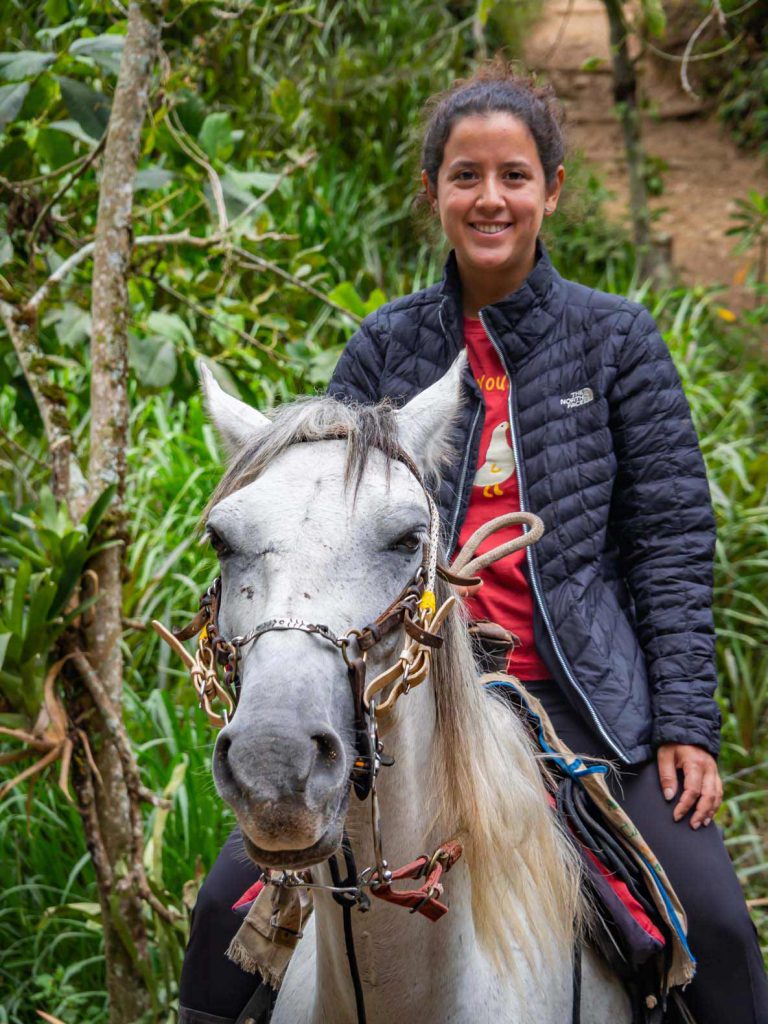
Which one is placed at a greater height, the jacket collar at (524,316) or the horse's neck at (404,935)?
the jacket collar at (524,316)

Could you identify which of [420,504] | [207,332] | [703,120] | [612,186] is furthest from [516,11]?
[420,504]

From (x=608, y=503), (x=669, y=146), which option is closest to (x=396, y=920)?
(x=608, y=503)

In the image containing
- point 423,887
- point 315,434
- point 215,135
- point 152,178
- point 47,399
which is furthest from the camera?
point 215,135

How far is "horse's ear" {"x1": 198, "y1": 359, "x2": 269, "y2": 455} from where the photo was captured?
199cm

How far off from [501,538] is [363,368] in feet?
1.87

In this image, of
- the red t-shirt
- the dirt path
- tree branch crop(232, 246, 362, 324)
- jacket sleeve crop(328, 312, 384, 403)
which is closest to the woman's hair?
jacket sleeve crop(328, 312, 384, 403)

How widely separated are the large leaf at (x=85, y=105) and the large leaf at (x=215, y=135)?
415 millimetres

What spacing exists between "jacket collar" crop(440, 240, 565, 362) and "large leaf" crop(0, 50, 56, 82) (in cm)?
146

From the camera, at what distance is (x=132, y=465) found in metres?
5.37

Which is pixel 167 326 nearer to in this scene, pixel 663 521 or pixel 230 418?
pixel 230 418

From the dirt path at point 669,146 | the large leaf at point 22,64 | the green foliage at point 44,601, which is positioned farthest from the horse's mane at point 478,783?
the dirt path at point 669,146

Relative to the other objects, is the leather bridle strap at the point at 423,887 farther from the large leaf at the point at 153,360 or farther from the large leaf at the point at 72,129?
the large leaf at the point at 72,129

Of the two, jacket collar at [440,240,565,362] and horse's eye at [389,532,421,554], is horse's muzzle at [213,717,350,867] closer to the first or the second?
horse's eye at [389,532,421,554]

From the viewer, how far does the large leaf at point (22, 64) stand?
2.96 m
